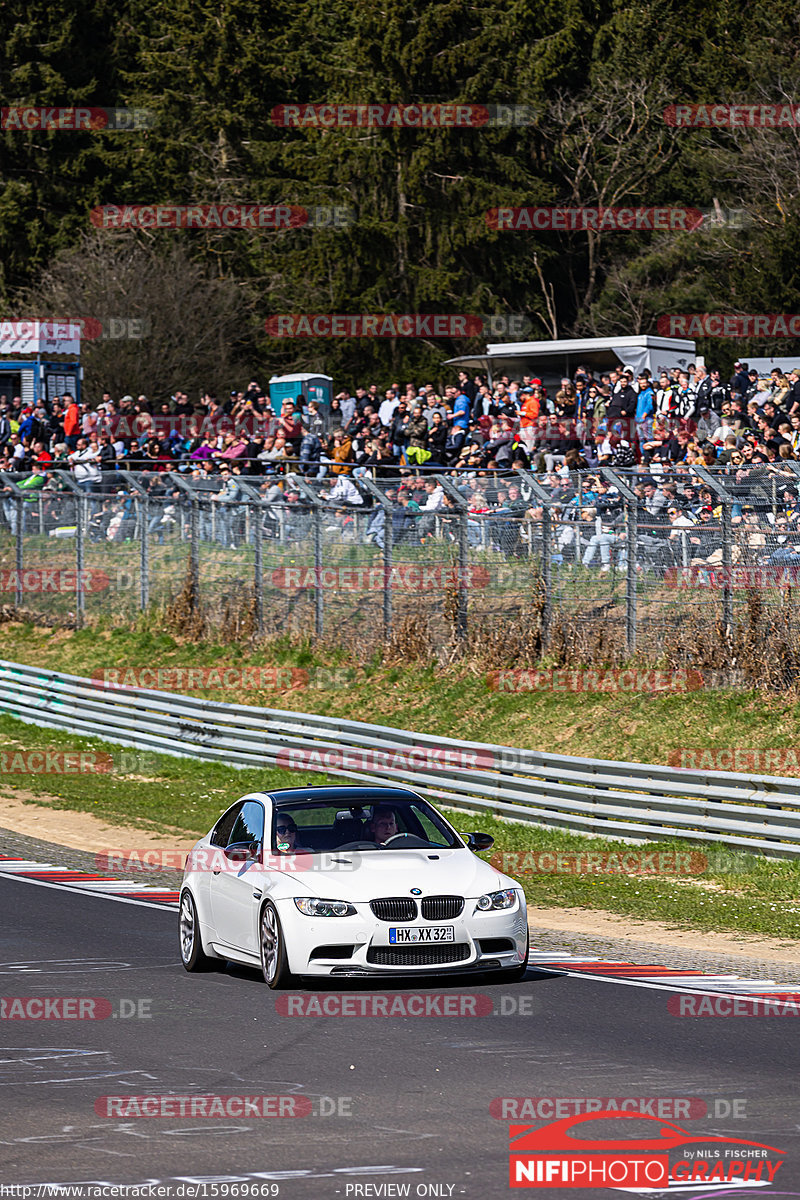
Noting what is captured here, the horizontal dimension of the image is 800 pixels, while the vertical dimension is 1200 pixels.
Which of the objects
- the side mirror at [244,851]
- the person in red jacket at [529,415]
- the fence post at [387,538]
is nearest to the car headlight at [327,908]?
the side mirror at [244,851]

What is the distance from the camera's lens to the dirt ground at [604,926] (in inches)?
565

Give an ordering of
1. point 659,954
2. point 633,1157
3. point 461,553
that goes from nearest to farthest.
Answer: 1. point 633,1157
2. point 659,954
3. point 461,553

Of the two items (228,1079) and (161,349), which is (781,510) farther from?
(161,349)

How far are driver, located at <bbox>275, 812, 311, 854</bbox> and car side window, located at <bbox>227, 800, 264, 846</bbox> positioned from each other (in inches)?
5.7

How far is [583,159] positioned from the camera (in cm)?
6184

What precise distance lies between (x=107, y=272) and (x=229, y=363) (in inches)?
204

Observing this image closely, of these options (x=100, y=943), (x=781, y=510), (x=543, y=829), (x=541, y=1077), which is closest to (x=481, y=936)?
(x=541, y=1077)

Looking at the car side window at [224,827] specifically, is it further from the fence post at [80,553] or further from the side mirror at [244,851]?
the fence post at [80,553]

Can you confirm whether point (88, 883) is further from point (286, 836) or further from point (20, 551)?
point (20, 551)

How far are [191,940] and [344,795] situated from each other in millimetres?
1588

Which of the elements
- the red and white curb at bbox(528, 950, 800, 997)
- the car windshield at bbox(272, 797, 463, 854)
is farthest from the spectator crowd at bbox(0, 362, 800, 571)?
the car windshield at bbox(272, 797, 463, 854)

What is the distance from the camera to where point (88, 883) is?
18109 millimetres

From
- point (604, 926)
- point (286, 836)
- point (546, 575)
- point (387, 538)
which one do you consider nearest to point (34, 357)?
point (387, 538)

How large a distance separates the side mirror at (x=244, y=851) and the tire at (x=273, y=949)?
565 mm
